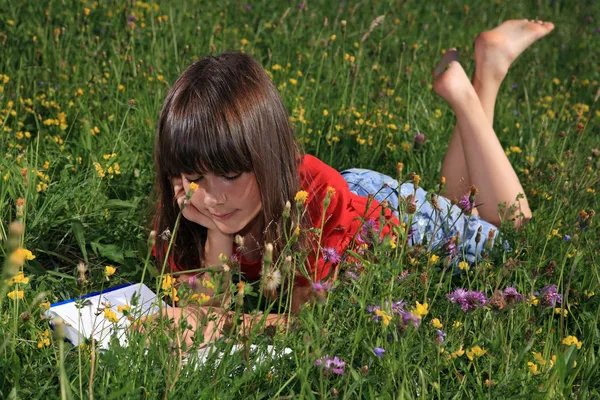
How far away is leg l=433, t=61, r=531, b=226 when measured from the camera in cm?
347

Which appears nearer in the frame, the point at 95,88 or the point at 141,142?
the point at 141,142

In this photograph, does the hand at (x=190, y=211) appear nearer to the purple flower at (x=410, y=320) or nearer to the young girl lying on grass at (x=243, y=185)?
the young girl lying on grass at (x=243, y=185)

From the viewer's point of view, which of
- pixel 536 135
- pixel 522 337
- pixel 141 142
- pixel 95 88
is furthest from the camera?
pixel 536 135

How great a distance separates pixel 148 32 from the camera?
4438 millimetres

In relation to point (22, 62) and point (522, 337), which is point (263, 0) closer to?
point (22, 62)

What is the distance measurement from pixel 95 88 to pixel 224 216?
1504 mm

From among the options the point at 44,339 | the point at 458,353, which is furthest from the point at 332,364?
the point at 44,339

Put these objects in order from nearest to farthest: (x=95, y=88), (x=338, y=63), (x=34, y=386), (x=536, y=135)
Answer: (x=34, y=386)
(x=95, y=88)
(x=536, y=135)
(x=338, y=63)

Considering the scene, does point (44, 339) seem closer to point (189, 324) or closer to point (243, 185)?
point (189, 324)

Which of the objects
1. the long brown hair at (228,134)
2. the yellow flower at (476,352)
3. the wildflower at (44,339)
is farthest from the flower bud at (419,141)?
the wildflower at (44,339)

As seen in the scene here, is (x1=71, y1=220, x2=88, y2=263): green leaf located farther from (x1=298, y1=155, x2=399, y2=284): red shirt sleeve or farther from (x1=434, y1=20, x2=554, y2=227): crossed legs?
(x1=434, y1=20, x2=554, y2=227): crossed legs

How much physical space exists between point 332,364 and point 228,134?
0.91 metres

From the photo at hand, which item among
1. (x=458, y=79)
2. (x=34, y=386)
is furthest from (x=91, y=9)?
(x=34, y=386)

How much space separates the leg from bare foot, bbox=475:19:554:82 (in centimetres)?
24
